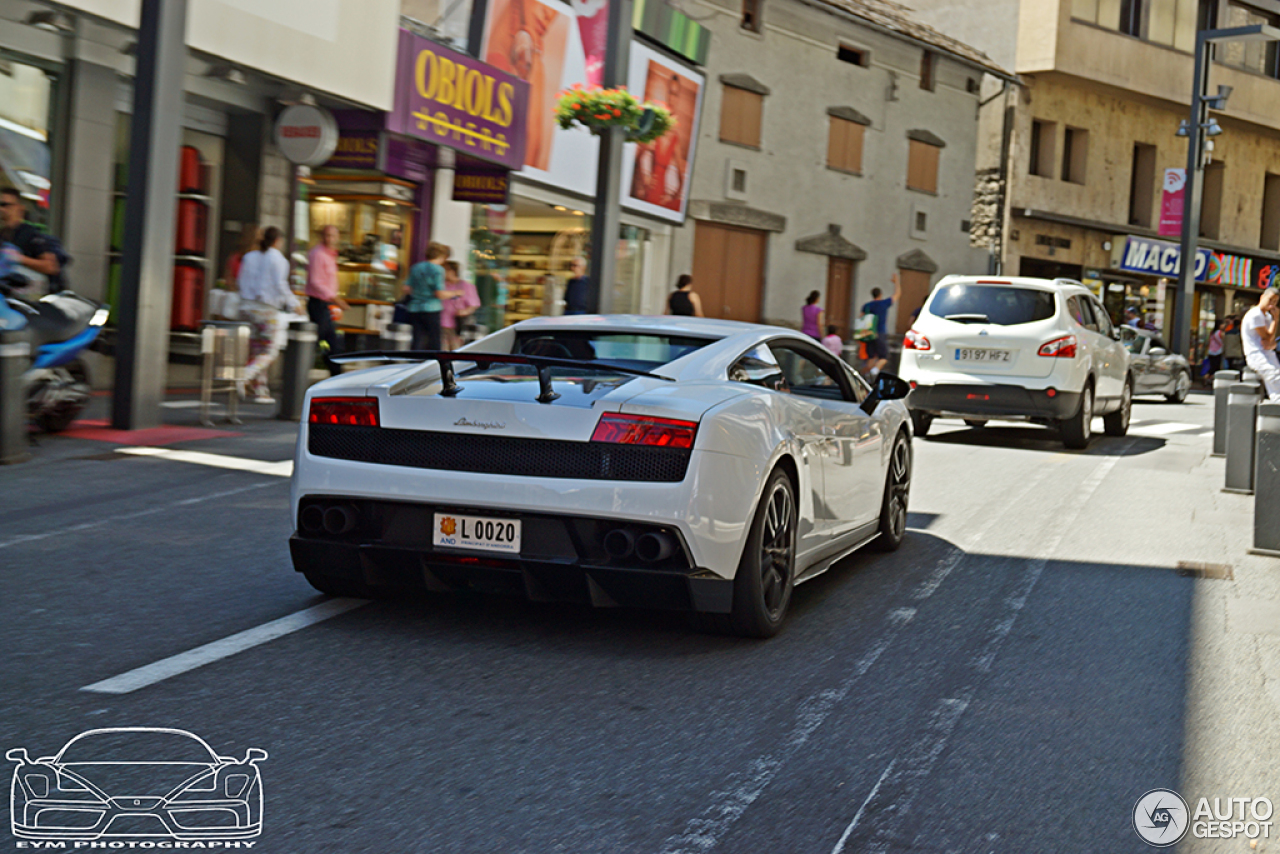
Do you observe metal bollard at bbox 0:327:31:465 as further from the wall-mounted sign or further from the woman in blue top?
the wall-mounted sign

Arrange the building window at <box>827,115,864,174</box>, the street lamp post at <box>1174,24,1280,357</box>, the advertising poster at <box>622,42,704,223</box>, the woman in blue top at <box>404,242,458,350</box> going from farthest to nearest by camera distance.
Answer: the building window at <box>827,115,864,174</box>
the street lamp post at <box>1174,24,1280,357</box>
the advertising poster at <box>622,42,704,223</box>
the woman in blue top at <box>404,242,458,350</box>

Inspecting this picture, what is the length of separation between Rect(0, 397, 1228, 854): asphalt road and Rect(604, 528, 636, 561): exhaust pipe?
0.43 metres

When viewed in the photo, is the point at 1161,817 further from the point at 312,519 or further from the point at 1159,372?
the point at 1159,372

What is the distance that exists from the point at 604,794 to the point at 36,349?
7844mm

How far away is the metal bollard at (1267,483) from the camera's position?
7.83 meters

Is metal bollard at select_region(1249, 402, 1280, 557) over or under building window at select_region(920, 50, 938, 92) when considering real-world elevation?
under

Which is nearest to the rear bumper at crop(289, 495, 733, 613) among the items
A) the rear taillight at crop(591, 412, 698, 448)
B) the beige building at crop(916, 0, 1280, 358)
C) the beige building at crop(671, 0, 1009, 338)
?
the rear taillight at crop(591, 412, 698, 448)

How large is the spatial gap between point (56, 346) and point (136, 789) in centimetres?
760

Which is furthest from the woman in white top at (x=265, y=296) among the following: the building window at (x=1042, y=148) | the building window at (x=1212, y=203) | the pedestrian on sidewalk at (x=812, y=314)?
the building window at (x=1212, y=203)

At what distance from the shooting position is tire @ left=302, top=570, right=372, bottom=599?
5.57 m

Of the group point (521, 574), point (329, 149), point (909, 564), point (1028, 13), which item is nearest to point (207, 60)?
point (329, 149)

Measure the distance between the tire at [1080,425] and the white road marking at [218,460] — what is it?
8.10 metres

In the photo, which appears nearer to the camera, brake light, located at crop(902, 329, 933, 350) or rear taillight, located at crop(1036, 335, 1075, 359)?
rear taillight, located at crop(1036, 335, 1075, 359)

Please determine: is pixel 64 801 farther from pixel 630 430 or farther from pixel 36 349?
pixel 36 349
